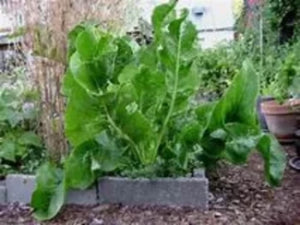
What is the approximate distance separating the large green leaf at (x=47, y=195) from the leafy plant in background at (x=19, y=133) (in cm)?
38

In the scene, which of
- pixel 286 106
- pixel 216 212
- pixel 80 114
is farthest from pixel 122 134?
pixel 286 106

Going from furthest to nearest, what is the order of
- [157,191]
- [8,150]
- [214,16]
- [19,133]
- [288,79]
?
[214,16], [288,79], [19,133], [8,150], [157,191]

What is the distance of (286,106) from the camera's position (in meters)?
4.39

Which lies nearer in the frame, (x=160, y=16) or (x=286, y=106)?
(x=160, y=16)

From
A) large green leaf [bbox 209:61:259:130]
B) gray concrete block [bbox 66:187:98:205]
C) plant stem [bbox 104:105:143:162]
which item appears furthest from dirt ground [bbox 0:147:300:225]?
large green leaf [bbox 209:61:259:130]

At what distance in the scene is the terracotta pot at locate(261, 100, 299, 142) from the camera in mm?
4398

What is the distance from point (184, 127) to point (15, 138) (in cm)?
107

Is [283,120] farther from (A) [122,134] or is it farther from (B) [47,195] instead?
(B) [47,195]

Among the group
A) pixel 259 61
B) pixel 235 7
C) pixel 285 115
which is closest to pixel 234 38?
pixel 235 7

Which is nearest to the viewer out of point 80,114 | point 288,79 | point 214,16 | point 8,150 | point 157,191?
point 80,114

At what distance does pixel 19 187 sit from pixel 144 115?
2.75 ft

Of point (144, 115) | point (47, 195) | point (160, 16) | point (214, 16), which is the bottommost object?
point (47, 195)

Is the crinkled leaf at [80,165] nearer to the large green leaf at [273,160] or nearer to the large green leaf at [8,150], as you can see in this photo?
the large green leaf at [8,150]

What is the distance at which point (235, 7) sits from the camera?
8.34 m
